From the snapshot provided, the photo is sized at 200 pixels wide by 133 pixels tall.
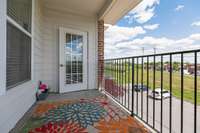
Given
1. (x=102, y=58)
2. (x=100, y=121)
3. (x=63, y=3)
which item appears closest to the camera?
(x=100, y=121)

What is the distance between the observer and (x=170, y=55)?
Answer: 51.6 inches

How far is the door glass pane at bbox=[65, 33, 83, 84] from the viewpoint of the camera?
147 inches

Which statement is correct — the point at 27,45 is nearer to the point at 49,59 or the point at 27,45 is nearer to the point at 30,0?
the point at 30,0

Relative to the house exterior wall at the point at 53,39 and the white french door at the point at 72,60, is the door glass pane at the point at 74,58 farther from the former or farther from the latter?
the house exterior wall at the point at 53,39

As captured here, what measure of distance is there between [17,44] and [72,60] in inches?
79.9

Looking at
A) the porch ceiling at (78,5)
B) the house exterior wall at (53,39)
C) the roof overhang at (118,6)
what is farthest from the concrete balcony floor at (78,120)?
the porch ceiling at (78,5)

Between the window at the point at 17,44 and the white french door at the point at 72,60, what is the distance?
1278 millimetres

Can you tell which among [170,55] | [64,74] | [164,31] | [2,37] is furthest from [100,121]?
[164,31]

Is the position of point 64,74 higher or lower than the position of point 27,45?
lower

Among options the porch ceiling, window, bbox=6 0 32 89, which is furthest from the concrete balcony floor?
the porch ceiling

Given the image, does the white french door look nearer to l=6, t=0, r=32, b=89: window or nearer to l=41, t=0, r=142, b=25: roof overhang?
l=41, t=0, r=142, b=25: roof overhang

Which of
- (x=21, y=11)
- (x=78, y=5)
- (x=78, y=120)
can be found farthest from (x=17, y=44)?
(x=78, y=5)

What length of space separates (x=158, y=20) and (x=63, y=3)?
12867 millimetres

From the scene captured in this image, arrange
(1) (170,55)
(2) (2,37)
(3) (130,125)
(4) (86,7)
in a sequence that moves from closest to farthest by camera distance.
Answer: (2) (2,37) → (1) (170,55) → (3) (130,125) → (4) (86,7)
